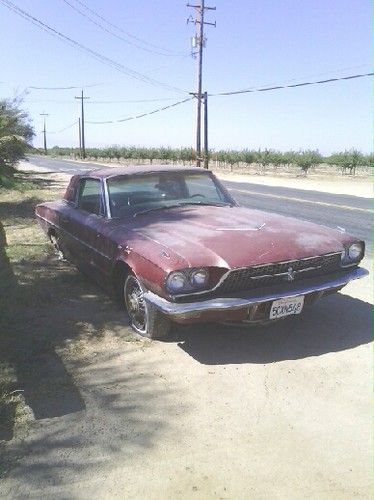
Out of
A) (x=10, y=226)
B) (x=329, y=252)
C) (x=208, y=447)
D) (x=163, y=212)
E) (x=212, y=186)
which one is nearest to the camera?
(x=208, y=447)

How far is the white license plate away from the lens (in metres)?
3.64

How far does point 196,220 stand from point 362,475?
8.52ft

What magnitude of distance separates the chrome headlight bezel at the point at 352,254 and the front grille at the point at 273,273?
0.74 feet

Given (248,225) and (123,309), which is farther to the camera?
(123,309)

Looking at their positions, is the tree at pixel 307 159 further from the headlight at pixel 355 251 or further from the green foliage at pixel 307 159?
the headlight at pixel 355 251

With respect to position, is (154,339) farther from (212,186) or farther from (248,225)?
(212,186)

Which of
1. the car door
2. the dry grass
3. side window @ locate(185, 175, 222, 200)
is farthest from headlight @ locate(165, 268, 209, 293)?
side window @ locate(185, 175, 222, 200)

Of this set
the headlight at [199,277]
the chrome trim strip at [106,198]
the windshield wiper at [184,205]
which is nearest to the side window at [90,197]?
the chrome trim strip at [106,198]

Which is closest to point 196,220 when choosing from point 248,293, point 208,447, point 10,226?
point 248,293

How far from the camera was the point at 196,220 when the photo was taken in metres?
4.43

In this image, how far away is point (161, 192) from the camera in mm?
5125

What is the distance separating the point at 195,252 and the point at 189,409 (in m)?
1.14

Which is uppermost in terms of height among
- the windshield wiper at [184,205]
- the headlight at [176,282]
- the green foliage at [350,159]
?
the green foliage at [350,159]

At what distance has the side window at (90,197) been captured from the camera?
201 inches
